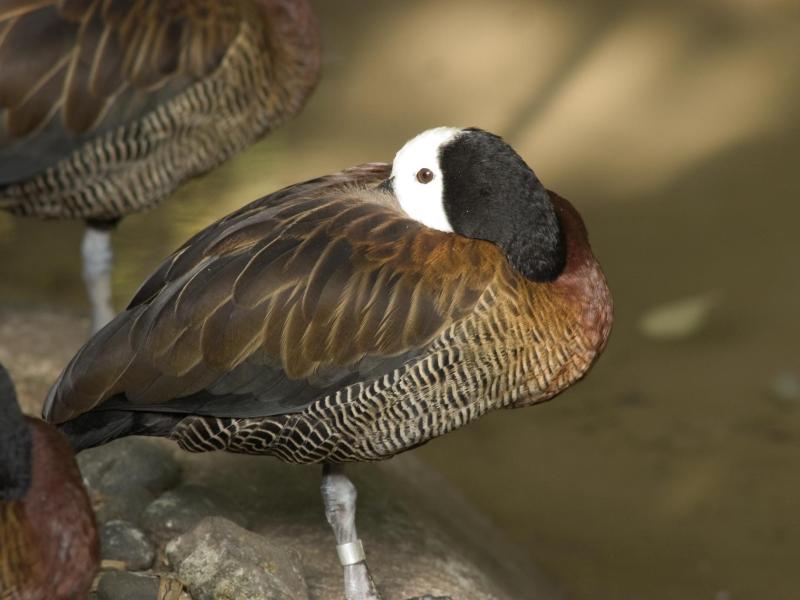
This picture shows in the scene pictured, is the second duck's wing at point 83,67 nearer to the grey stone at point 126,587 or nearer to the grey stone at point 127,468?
the grey stone at point 127,468

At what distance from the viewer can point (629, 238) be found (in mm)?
6406

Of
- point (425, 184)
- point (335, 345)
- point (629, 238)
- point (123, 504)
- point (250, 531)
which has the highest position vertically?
point (425, 184)

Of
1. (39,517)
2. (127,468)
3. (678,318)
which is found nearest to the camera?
(39,517)

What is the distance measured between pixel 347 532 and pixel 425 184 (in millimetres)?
829

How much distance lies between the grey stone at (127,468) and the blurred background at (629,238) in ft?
2.65

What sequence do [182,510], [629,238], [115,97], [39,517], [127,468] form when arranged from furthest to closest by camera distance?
[629,238], [115,97], [127,468], [182,510], [39,517]

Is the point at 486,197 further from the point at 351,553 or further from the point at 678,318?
the point at 678,318

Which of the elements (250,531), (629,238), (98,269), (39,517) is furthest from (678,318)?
(39,517)

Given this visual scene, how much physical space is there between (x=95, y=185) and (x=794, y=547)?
105 inches

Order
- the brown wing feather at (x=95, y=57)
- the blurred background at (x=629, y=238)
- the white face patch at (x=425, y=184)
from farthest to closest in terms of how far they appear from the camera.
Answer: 1. the blurred background at (x=629, y=238)
2. the brown wing feather at (x=95, y=57)
3. the white face patch at (x=425, y=184)

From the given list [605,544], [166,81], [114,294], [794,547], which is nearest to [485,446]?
[605,544]

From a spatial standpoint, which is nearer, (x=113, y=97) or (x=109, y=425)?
(x=109, y=425)

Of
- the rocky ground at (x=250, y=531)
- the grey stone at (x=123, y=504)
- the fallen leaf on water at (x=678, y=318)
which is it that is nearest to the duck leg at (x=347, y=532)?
the rocky ground at (x=250, y=531)

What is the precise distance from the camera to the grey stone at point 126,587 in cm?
310
